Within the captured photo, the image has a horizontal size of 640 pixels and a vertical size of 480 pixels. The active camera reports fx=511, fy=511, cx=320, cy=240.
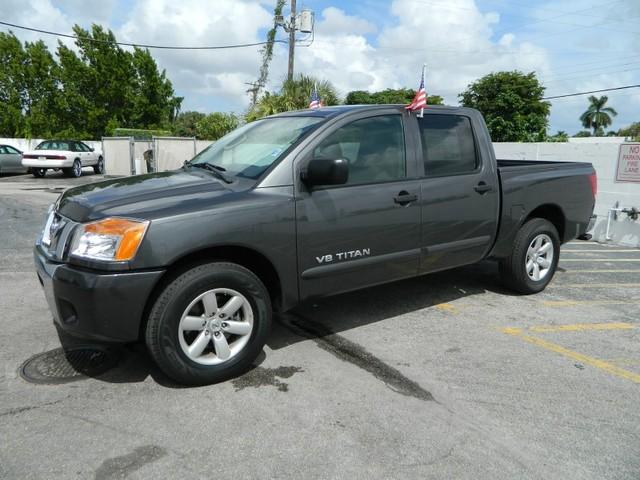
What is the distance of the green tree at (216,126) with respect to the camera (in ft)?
101

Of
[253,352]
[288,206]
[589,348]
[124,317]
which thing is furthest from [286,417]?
[589,348]

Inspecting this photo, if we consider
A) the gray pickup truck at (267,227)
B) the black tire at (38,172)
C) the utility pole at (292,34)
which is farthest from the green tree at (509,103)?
the gray pickup truck at (267,227)

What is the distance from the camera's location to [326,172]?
337 centimetres

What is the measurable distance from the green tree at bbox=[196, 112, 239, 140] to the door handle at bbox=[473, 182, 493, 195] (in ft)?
83.3

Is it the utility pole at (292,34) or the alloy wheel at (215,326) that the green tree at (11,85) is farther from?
the alloy wheel at (215,326)

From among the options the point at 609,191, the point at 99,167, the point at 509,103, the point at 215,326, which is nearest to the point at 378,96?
the point at 509,103

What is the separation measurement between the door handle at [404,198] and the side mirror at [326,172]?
2.12 feet

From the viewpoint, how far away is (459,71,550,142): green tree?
3406cm

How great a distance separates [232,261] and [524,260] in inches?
121

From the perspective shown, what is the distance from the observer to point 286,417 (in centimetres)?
289

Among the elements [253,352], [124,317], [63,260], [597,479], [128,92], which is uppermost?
[128,92]

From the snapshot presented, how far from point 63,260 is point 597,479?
3.06m

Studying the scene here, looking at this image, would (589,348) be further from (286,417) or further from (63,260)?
(63,260)

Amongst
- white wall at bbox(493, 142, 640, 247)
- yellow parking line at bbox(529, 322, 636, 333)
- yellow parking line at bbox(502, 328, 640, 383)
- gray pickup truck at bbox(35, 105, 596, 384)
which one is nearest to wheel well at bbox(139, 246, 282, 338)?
gray pickup truck at bbox(35, 105, 596, 384)
